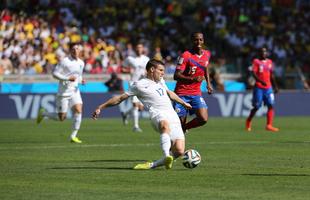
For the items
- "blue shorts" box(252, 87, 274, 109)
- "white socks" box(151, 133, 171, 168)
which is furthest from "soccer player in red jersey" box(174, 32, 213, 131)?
"blue shorts" box(252, 87, 274, 109)

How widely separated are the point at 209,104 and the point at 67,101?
574 inches

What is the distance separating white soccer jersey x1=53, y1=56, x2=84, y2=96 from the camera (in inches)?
914

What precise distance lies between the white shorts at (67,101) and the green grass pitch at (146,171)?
84cm

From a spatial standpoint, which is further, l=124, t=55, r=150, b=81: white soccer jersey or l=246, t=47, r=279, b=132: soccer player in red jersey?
l=246, t=47, r=279, b=132: soccer player in red jersey

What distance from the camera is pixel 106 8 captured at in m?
41.1

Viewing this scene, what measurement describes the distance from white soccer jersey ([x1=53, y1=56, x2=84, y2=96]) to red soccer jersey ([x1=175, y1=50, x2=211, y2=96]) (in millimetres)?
5331

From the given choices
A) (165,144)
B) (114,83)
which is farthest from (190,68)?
(114,83)

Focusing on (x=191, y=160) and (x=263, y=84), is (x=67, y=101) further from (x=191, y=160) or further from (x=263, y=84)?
(x=191, y=160)

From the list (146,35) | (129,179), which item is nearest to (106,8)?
(146,35)

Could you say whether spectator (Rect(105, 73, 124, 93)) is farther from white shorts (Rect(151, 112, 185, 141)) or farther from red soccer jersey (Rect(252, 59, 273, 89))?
white shorts (Rect(151, 112, 185, 141))

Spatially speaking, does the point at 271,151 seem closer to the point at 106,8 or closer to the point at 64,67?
the point at 64,67

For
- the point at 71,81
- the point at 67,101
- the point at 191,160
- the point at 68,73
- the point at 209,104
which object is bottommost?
the point at 209,104

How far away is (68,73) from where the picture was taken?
23406mm

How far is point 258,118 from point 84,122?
737cm
